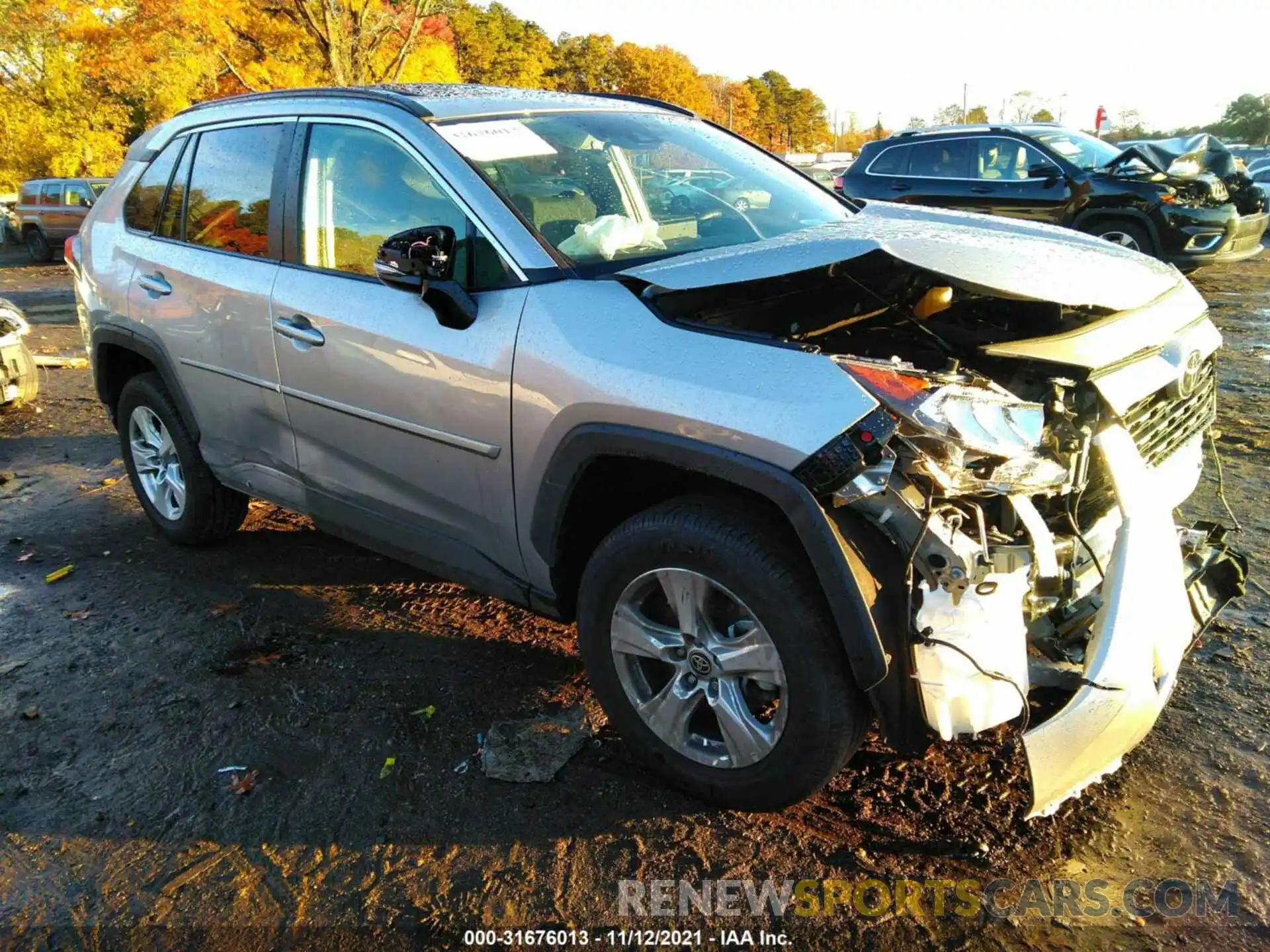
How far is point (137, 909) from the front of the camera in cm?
238

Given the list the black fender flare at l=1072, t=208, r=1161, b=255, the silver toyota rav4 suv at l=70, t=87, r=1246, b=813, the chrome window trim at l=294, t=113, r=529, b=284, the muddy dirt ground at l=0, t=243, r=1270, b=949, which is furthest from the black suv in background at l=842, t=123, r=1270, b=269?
the chrome window trim at l=294, t=113, r=529, b=284

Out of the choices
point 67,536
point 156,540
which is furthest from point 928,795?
point 67,536

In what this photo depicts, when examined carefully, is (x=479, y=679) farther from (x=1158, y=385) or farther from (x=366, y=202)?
(x=1158, y=385)

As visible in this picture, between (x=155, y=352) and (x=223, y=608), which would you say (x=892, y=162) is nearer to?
(x=155, y=352)

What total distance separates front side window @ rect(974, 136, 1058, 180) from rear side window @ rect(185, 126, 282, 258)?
943cm

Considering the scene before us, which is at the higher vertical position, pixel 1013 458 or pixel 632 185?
pixel 632 185

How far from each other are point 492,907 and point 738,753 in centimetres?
75

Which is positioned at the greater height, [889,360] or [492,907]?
[889,360]

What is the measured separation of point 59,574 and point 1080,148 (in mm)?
11392

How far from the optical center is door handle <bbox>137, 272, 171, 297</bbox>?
13.1 feet

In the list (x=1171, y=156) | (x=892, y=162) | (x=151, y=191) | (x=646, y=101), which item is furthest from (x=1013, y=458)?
(x=892, y=162)

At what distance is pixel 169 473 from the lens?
4.48 metres

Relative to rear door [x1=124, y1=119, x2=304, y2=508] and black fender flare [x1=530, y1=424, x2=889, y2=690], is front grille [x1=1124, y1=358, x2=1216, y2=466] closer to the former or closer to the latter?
black fender flare [x1=530, y1=424, x2=889, y2=690]

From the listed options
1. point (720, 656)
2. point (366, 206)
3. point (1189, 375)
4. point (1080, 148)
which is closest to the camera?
point (720, 656)
